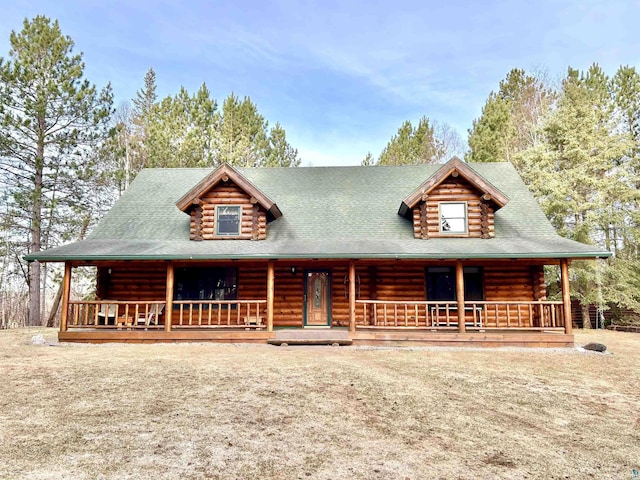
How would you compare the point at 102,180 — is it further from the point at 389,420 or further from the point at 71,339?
the point at 389,420

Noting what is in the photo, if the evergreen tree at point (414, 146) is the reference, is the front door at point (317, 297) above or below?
below

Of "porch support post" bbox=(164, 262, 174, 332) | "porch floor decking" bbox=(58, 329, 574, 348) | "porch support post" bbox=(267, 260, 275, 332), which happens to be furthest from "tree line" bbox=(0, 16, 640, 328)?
"porch support post" bbox=(267, 260, 275, 332)

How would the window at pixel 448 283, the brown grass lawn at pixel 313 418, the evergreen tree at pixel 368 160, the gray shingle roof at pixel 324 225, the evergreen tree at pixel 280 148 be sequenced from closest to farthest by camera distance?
the brown grass lawn at pixel 313 418 < the gray shingle roof at pixel 324 225 < the window at pixel 448 283 < the evergreen tree at pixel 280 148 < the evergreen tree at pixel 368 160

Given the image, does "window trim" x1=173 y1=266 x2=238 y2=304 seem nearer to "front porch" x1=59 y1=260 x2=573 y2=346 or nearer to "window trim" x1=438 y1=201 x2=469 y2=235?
"front porch" x1=59 y1=260 x2=573 y2=346

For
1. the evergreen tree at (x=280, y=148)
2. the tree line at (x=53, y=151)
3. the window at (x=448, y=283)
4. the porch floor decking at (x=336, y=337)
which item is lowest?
the porch floor decking at (x=336, y=337)

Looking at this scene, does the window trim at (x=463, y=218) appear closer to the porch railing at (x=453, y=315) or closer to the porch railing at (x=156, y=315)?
the porch railing at (x=453, y=315)

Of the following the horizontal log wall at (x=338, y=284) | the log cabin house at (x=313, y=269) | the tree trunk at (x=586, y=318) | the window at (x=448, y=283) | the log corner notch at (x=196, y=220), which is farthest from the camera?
the tree trunk at (x=586, y=318)

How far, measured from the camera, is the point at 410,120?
3934cm

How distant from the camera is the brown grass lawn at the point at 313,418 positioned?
171 inches

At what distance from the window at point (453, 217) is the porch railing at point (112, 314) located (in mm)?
10374

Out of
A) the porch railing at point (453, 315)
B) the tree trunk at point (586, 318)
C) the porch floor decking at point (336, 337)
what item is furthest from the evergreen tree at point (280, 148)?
the tree trunk at point (586, 318)

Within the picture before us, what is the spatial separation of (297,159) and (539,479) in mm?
35195

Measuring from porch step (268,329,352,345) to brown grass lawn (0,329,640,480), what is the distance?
8.69 feet

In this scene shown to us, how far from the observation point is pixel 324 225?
16.1 metres
